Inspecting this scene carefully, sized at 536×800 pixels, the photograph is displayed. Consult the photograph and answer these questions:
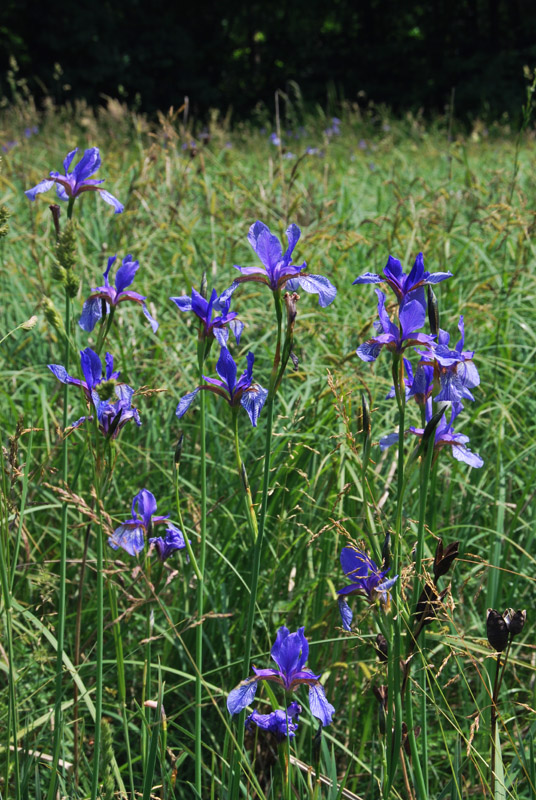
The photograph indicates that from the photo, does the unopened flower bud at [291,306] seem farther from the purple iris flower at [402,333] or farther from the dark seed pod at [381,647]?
the dark seed pod at [381,647]

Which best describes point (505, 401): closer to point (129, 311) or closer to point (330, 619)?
point (330, 619)

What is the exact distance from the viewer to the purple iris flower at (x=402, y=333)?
0.89 meters

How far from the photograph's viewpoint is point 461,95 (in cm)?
1464

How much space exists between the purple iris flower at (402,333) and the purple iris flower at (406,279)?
0.02 m

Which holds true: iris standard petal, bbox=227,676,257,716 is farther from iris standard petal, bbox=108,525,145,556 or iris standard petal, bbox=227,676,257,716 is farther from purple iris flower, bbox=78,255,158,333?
purple iris flower, bbox=78,255,158,333

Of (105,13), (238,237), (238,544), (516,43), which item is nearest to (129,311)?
(238,237)

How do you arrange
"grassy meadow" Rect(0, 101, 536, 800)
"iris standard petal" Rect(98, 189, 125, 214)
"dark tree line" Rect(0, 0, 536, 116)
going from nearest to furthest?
"grassy meadow" Rect(0, 101, 536, 800) < "iris standard petal" Rect(98, 189, 125, 214) < "dark tree line" Rect(0, 0, 536, 116)

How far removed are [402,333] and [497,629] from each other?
1.29ft

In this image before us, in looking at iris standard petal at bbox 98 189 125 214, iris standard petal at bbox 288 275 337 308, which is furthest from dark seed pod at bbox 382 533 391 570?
iris standard petal at bbox 98 189 125 214

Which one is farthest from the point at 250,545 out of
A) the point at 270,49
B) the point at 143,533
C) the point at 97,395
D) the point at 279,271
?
the point at 270,49

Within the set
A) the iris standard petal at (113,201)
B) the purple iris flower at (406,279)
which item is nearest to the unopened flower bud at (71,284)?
the iris standard petal at (113,201)

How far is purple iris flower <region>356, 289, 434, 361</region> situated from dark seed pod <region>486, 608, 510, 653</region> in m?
0.35

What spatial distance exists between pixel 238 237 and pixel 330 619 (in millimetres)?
1938

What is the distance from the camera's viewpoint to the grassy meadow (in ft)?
3.62
